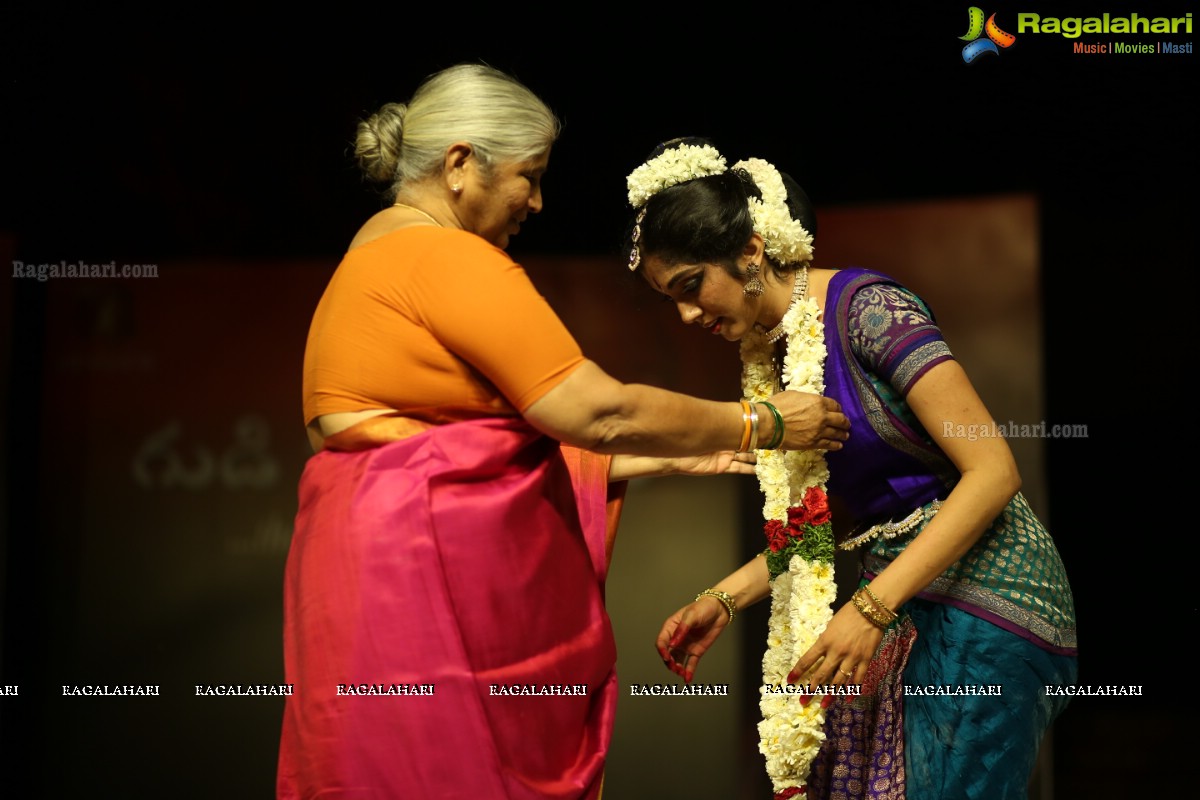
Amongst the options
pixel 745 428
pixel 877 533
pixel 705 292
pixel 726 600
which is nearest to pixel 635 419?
pixel 745 428

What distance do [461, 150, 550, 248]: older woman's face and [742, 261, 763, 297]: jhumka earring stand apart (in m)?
0.45

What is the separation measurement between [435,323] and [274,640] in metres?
2.56

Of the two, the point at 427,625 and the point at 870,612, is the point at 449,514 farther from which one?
the point at 870,612

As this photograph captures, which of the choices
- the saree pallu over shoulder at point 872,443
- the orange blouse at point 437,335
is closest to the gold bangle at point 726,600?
the saree pallu over shoulder at point 872,443

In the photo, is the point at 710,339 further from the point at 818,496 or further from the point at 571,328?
the point at 818,496

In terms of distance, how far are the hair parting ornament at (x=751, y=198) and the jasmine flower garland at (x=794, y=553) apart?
11 centimetres

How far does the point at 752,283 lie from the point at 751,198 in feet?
0.54

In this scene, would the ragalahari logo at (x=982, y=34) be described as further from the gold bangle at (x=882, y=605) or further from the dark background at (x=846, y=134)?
the gold bangle at (x=882, y=605)

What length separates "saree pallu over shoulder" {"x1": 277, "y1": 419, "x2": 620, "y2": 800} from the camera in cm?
181

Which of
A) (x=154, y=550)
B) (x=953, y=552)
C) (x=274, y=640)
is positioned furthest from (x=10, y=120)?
(x=953, y=552)

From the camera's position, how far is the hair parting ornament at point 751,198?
7.47 feet

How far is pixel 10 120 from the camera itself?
374 centimetres

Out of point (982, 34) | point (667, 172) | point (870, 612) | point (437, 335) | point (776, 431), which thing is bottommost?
point (870, 612)

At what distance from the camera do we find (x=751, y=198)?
2320 mm
